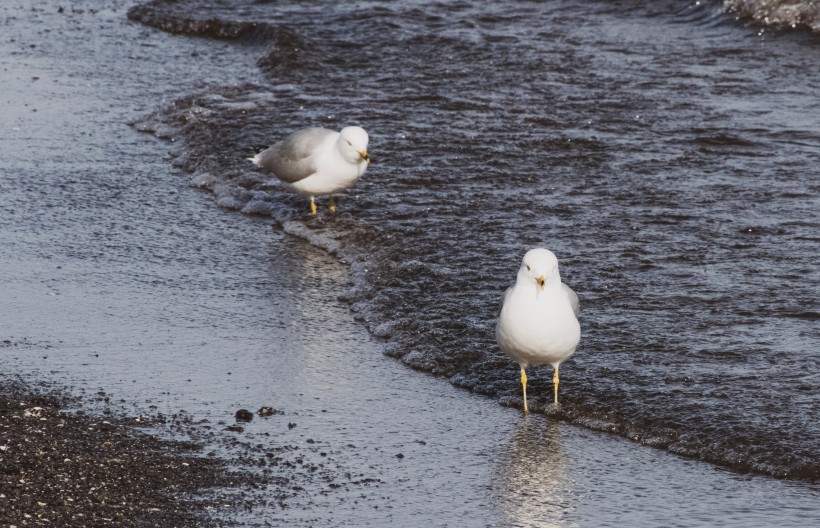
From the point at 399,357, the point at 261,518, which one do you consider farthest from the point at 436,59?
the point at 261,518

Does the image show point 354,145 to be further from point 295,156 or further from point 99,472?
point 99,472

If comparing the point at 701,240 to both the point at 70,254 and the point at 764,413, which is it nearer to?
the point at 764,413

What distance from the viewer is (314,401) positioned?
5.96 m

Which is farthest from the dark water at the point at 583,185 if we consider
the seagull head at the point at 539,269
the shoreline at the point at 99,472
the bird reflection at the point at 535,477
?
the shoreline at the point at 99,472

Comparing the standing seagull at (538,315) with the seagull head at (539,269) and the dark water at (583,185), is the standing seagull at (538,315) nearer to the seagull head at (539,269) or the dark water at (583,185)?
the seagull head at (539,269)

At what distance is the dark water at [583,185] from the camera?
245 inches

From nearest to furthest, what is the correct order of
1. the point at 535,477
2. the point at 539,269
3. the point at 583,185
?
the point at 535,477 < the point at 539,269 < the point at 583,185

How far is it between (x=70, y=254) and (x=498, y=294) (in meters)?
2.52

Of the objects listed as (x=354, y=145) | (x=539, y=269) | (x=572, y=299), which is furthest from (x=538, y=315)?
(x=354, y=145)

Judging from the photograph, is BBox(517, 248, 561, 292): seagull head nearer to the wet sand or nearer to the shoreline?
the wet sand

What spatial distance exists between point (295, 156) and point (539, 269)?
362cm

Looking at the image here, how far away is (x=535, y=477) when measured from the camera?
5.31 metres

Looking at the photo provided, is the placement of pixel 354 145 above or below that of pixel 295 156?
above

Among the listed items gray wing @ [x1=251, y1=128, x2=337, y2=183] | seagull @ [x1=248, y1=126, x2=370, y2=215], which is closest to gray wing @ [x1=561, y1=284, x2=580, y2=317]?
seagull @ [x1=248, y1=126, x2=370, y2=215]
